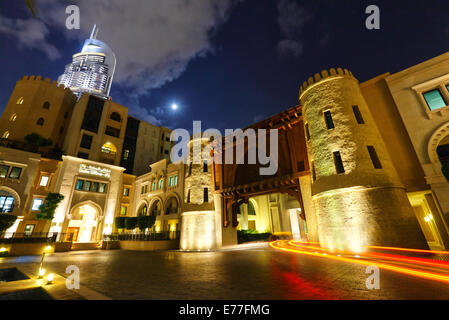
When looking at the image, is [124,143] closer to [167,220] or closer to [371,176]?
[167,220]

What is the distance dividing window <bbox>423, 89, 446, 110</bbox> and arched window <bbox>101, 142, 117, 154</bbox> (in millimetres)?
42751

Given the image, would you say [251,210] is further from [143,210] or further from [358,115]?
[358,115]

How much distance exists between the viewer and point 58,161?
1151 inches

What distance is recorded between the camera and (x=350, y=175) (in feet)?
38.3

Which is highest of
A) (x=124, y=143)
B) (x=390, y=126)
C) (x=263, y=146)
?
(x=124, y=143)

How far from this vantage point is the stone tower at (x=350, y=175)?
10.2 metres

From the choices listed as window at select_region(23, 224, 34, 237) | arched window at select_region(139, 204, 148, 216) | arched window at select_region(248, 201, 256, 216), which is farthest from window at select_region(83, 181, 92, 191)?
arched window at select_region(248, 201, 256, 216)

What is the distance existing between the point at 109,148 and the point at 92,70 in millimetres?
130060

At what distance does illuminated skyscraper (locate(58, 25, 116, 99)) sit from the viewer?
12675 centimetres

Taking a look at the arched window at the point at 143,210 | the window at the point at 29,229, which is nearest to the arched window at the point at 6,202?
the window at the point at 29,229

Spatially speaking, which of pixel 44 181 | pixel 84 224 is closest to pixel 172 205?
pixel 84 224

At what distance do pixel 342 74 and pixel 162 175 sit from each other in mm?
26652

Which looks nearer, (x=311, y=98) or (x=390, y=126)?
(x=390, y=126)
